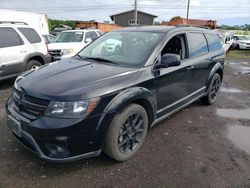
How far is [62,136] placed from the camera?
8.69 feet

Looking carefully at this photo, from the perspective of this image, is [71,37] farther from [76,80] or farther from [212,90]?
[76,80]

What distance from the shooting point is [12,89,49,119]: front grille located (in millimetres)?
2732

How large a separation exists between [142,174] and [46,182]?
1.16 meters

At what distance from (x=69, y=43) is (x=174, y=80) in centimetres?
741

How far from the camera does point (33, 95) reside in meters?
2.83

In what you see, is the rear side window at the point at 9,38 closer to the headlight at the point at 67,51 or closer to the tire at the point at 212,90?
the headlight at the point at 67,51

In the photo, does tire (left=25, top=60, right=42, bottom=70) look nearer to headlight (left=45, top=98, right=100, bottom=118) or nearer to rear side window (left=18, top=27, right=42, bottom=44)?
rear side window (left=18, top=27, right=42, bottom=44)

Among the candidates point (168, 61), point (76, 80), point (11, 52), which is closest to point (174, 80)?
point (168, 61)

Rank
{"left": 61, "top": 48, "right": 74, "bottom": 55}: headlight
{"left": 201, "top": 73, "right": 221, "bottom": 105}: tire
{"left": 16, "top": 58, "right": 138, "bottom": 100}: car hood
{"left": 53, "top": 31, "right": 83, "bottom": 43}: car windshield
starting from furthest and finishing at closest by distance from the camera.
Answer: {"left": 53, "top": 31, "right": 83, "bottom": 43}: car windshield → {"left": 61, "top": 48, "right": 74, "bottom": 55}: headlight → {"left": 201, "top": 73, "right": 221, "bottom": 105}: tire → {"left": 16, "top": 58, "right": 138, "bottom": 100}: car hood

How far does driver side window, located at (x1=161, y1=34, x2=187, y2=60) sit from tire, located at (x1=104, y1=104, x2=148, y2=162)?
51.9 inches

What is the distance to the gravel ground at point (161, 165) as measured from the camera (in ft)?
9.72

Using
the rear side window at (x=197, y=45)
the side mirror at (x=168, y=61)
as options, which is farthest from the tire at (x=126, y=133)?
the rear side window at (x=197, y=45)

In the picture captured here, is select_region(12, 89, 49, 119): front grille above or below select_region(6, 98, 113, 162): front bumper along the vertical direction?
above

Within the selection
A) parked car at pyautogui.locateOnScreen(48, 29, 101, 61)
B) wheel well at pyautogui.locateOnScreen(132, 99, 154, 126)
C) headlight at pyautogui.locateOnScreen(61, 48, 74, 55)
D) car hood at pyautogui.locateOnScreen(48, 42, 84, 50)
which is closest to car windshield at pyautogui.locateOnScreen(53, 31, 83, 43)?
parked car at pyautogui.locateOnScreen(48, 29, 101, 61)
